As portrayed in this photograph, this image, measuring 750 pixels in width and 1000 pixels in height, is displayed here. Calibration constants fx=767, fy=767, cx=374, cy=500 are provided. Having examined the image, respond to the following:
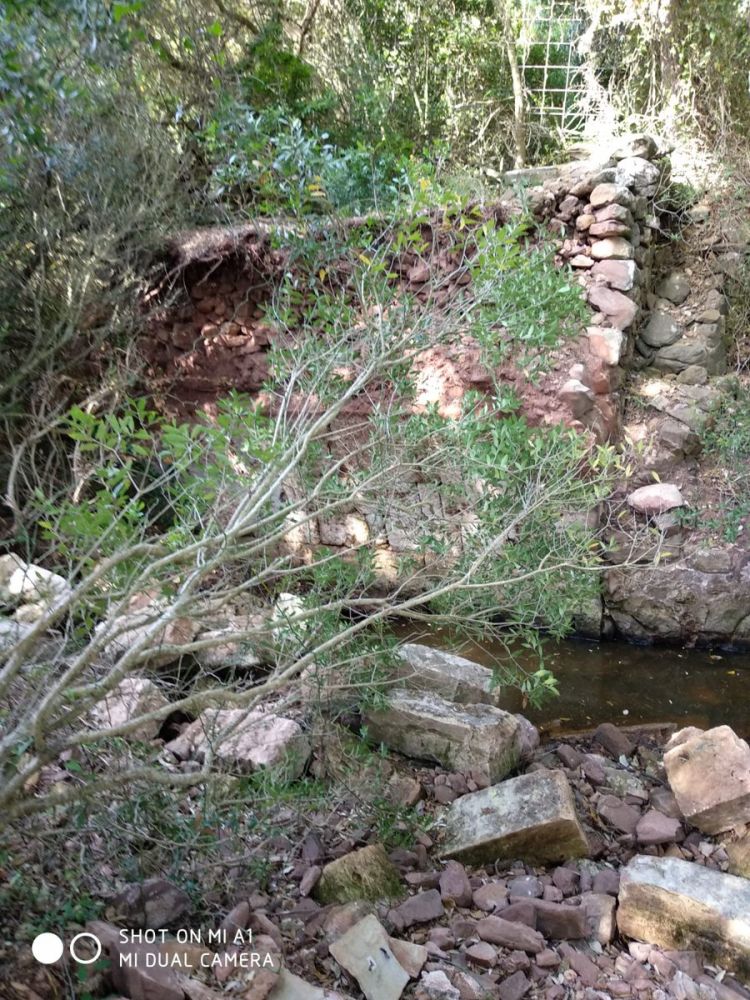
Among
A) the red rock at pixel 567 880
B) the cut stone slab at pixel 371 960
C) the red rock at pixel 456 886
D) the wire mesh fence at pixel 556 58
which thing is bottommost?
the red rock at pixel 567 880

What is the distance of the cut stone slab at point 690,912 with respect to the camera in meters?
2.48

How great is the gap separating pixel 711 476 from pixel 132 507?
15.7 feet

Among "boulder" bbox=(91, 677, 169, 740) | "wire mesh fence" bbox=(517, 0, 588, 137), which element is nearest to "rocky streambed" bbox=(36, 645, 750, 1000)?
"boulder" bbox=(91, 677, 169, 740)

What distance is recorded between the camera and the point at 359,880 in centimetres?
262

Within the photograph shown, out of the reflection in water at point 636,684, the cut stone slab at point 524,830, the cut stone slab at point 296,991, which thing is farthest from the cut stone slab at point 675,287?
the cut stone slab at point 296,991

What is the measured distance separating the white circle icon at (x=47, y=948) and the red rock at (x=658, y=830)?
7.42ft

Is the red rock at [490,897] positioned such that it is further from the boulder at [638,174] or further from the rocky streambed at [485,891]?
the boulder at [638,174]

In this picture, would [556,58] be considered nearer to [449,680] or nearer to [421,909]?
[449,680]

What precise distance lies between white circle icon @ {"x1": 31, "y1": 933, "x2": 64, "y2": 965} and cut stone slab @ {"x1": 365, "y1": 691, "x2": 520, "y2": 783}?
5.87 feet

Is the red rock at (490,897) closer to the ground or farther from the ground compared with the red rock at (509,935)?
closer to the ground

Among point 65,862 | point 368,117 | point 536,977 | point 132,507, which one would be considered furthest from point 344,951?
point 368,117

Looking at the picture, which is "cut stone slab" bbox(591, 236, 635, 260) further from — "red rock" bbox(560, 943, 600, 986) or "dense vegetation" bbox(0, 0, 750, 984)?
"red rock" bbox(560, 943, 600, 986)

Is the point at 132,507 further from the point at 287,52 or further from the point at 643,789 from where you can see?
the point at 287,52

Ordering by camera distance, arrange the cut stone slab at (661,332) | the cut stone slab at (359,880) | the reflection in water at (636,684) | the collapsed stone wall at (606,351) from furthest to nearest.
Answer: the cut stone slab at (661,332) < the collapsed stone wall at (606,351) < the reflection in water at (636,684) < the cut stone slab at (359,880)
